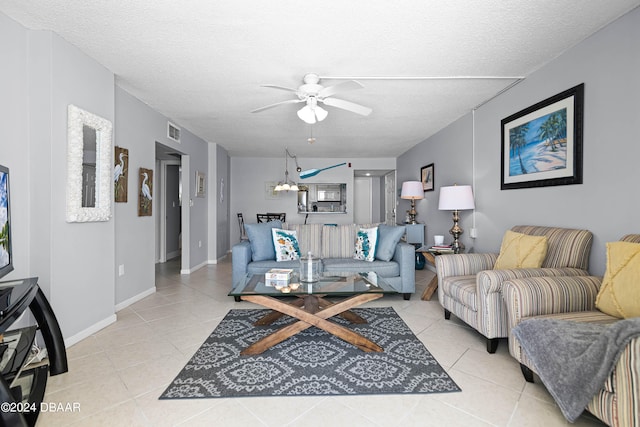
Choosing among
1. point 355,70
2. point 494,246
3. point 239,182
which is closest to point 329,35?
point 355,70

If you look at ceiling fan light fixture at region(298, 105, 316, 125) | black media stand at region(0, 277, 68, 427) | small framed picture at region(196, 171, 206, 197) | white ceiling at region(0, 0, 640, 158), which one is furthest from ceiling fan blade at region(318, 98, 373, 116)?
small framed picture at region(196, 171, 206, 197)

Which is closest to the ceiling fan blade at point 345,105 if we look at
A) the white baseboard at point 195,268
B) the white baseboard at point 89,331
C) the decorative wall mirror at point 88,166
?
the decorative wall mirror at point 88,166

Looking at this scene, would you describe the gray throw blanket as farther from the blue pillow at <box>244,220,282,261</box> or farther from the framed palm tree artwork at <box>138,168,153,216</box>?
the framed palm tree artwork at <box>138,168,153,216</box>

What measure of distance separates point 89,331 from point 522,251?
370 cm

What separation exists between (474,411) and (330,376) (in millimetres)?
826

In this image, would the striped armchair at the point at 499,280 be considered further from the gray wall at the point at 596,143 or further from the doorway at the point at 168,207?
the doorway at the point at 168,207

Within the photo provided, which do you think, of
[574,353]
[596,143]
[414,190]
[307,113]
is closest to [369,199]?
[414,190]

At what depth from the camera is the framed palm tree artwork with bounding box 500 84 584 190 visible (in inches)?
93.7

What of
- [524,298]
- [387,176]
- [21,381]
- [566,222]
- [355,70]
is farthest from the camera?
[387,176]

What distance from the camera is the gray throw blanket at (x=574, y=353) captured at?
1255 millimetres

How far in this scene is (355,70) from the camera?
9.02ft

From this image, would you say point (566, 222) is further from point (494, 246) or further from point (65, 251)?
point (65, 251)

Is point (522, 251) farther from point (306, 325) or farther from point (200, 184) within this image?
point (200, 184)

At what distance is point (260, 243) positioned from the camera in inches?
150
